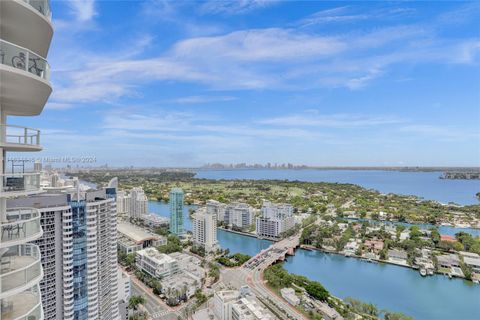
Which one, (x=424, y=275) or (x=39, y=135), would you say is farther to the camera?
(x=424, y=275)

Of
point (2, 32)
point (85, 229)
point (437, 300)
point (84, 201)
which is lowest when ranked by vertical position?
point (437, 300)

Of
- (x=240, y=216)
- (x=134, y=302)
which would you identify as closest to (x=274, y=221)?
(x=240, y=216)

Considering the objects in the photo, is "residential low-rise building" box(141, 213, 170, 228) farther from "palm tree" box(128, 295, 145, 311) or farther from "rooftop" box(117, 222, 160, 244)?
"palm tree" box(128, 295, 145, 311)

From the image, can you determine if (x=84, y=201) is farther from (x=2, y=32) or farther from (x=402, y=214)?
(x=402, y=214)

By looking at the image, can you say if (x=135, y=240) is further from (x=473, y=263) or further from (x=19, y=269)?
(x=473, y=263)

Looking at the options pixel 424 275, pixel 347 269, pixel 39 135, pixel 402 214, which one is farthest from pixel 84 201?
pixel 402 214

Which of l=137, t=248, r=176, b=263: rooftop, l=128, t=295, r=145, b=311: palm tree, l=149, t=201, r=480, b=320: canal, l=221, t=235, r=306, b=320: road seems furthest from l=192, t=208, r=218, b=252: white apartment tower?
l=128, t=295, r=145, b=311: palm tree

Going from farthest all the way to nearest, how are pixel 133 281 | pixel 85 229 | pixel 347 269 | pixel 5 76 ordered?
1. pixel 347 269
2. pixel 133 281
3. pixel 85 229
4. pixel 5 76

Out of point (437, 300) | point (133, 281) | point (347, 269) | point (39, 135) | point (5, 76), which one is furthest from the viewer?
point (347, 269)
